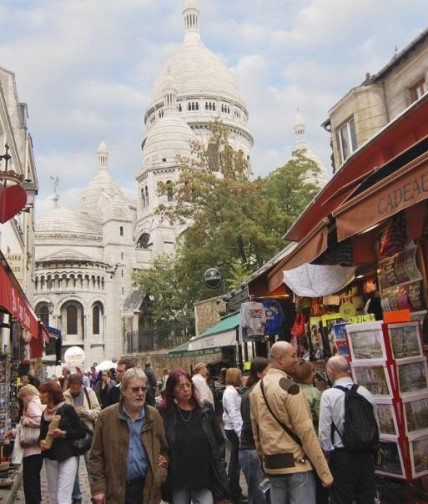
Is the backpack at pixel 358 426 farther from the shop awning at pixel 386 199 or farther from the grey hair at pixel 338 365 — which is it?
the shop awning at pixel 386 199

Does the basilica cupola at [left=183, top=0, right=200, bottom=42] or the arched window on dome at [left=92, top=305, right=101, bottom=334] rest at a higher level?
the basilica cupola at [left=183, top=0, right=200, bottom=42]

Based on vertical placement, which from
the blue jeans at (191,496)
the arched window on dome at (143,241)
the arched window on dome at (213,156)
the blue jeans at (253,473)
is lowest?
the blue jeans at (253,473)

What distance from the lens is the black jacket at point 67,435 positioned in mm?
6316

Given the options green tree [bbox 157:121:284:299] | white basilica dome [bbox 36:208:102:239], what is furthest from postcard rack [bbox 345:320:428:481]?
white basilica dome [bbox 36:208:102:239]

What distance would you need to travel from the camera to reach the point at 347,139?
15625 mm

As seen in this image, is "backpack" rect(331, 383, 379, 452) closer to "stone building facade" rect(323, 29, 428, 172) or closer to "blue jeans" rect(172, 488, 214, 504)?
"blue jeans" rect(172, 488, 214, 504)

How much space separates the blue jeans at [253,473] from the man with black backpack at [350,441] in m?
1.60

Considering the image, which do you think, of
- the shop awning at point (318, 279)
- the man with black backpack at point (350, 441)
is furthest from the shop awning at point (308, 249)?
the man with black backpack at point (350, 441)

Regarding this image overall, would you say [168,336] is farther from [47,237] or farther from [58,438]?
[58,438]

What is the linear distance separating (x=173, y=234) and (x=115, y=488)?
65393 millimetres

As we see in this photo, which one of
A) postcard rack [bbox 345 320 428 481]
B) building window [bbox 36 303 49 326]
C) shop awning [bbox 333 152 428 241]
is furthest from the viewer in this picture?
building window [bbox 36 303 49 326]

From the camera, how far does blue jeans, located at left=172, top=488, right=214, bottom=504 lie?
14.1 feet

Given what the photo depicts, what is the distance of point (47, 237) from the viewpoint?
69.6 metres

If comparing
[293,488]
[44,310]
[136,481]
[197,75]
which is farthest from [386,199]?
[197,75]
